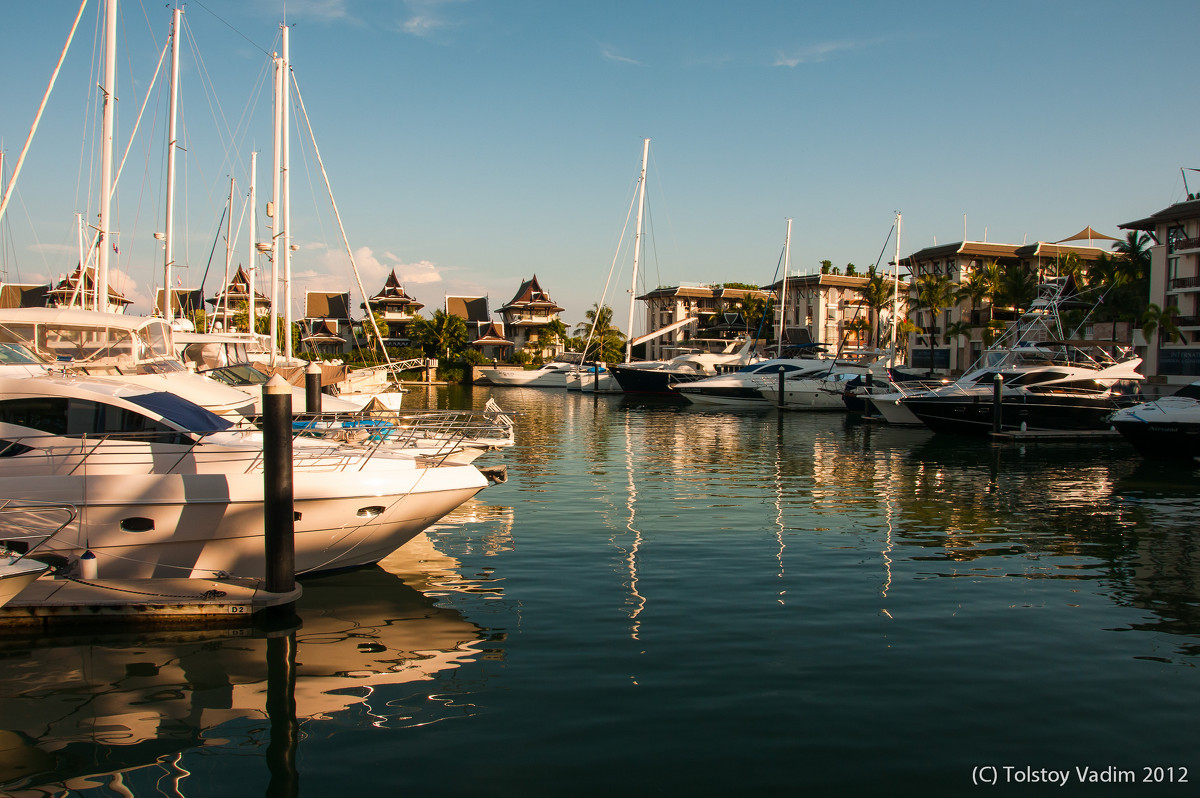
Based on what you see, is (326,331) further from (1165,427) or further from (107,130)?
(1165,427)

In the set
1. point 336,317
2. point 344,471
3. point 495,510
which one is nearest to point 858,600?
point 344,471

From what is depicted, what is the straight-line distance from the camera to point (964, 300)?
76812 millimetres

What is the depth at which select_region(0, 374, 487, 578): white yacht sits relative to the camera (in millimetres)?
9695

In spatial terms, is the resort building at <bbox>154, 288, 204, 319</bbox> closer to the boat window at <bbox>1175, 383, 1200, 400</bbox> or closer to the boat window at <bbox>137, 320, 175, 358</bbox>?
the boat window at <bbox>137, 320, 175, 358</bbox>

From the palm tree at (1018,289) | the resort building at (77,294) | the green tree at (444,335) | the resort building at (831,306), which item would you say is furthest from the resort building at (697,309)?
the resort building at (77,294)

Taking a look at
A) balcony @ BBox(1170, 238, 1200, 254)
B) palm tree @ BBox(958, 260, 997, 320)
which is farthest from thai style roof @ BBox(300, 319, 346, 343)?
balcony @ BBox(1170, 238, 1200, 254)

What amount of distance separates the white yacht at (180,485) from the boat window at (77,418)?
0.01 m

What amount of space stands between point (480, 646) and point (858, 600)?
5.03m

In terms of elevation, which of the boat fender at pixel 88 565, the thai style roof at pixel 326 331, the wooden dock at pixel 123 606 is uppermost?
the thai style roof at pixel 326 331

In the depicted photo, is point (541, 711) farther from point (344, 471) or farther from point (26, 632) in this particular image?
point (26, 632)

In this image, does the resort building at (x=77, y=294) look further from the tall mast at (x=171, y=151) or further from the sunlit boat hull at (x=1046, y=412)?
the sunlit boat hull at (x=1046, y=412)

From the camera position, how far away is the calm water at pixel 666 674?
649cm

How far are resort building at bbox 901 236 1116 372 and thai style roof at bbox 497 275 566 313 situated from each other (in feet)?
144

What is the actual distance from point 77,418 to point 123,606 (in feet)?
10.2
